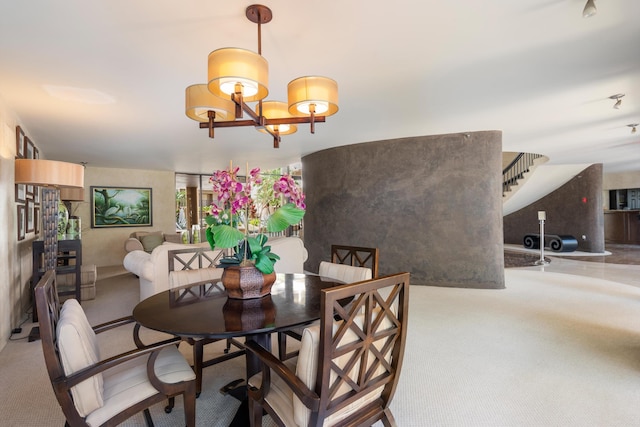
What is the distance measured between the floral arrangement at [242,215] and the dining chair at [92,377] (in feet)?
1.84

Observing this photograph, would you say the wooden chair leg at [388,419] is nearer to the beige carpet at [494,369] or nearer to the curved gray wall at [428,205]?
the beige carpet at [494,369]

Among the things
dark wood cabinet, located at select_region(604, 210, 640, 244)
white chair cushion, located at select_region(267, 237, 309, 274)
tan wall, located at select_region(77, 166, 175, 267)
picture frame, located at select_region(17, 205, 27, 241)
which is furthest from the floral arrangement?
dark wood cabinet, located at select_region(604, 210, 640, 244)

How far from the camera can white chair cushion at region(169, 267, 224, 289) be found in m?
2.29

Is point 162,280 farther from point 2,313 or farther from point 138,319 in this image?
point 138,319

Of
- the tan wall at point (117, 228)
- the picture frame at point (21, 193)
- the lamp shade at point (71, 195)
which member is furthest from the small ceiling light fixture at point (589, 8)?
the tan wall at point (117, 228)

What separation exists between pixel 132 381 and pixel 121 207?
306 inches

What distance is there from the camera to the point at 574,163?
8.73 metres

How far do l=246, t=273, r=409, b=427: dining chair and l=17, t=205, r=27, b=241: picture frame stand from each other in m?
3.78

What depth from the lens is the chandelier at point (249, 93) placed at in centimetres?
162

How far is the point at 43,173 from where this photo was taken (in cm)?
293

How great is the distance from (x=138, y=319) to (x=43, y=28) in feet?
6.56

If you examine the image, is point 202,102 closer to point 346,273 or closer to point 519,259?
point 346,273

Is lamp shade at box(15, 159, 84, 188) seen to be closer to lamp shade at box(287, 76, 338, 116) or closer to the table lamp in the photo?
the table lamp

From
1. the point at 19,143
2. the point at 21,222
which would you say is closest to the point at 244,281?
the point at 21,222
